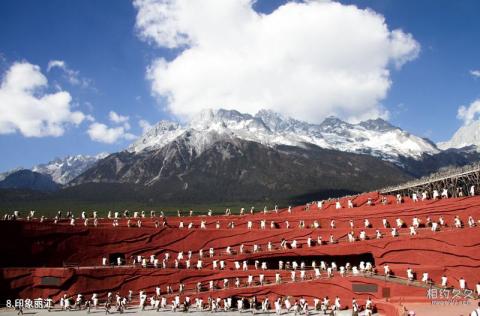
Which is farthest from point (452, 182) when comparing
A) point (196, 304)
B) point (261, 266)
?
point (196, 304)

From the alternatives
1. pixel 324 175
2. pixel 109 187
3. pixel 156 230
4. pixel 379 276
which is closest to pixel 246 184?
pixel 324 175

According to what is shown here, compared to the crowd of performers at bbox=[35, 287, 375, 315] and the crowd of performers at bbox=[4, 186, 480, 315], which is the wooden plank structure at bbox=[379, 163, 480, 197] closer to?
the crowd of performers at bbox=[4, 186, 480, 315]

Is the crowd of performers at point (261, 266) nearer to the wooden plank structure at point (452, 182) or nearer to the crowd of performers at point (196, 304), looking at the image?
the crowd of performers at point (196, 304)

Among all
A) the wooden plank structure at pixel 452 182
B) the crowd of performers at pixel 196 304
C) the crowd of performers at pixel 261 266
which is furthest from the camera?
the wooden plank structure at pixel 452 182

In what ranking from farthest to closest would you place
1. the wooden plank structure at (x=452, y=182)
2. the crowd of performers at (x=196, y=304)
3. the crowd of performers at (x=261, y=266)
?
the wooden plank structure at (x=452, y=182) → the crowd of performers at (x=261, y=266) → the crowd of performers at (x=196, y=304)

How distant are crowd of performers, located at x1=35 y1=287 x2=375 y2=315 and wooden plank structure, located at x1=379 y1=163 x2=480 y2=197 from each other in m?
19.2

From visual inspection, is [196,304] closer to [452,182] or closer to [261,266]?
[261,266]

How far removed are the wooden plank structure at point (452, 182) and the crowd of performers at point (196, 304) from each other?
19230 mm

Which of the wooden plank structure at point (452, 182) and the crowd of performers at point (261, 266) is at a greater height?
the wooden plank structure at point (452, 182)

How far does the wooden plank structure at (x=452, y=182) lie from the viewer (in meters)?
51.3

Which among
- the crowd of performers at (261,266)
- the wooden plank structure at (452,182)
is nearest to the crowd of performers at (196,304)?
the crowd of performers at (261,266)

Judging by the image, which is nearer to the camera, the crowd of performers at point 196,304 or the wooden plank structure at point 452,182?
the crowd of performers at point 196,304

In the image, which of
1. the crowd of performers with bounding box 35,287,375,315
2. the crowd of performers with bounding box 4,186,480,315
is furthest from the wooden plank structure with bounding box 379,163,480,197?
the crowd of performers with bounding box 35,287,375,315

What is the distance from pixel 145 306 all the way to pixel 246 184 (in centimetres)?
13765
